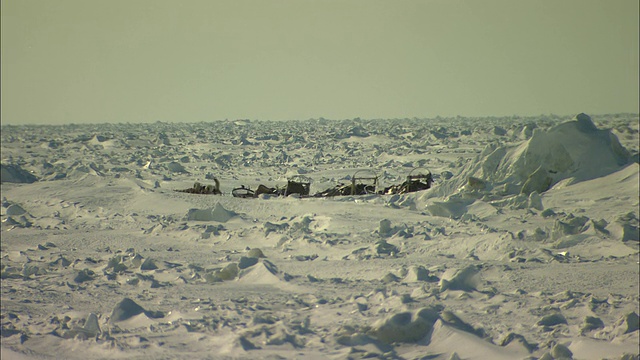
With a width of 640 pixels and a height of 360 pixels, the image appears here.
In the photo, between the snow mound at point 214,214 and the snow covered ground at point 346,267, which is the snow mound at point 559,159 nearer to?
the snow covered ground at point 346,267

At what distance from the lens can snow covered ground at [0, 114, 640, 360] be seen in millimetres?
3975

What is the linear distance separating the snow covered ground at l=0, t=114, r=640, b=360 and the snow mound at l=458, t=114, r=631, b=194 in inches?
0.6

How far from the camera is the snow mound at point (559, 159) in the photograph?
845cm

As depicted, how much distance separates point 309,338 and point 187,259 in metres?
2.45

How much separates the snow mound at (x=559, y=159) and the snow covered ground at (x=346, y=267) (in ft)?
0.05

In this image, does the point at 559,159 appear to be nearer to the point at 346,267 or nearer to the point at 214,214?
the point at 214,214

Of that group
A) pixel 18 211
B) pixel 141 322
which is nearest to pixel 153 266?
pixel 141 322

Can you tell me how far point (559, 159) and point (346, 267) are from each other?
388 centimetres

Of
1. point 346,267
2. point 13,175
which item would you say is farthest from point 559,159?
point 13,175

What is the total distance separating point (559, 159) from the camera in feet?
28.2

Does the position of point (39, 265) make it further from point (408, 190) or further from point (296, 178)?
point (296, 178)

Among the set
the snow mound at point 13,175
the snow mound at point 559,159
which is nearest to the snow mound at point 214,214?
the snow mound at point 559,159

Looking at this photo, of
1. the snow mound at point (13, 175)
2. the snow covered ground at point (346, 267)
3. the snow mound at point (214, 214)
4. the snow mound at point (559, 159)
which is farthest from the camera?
the snow mound at point (13, 175)

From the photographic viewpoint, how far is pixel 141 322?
4363mm
